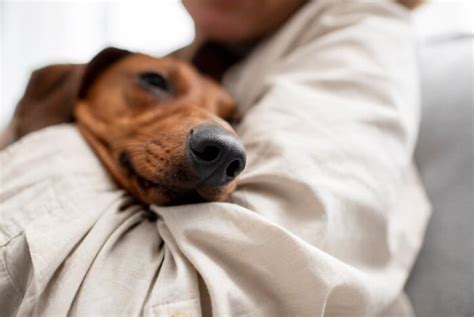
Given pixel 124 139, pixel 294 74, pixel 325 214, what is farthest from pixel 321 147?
pixel 124 139

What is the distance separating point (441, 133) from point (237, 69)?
50cm

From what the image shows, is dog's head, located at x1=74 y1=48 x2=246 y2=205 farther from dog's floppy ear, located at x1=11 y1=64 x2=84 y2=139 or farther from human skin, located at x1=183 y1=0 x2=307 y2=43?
human skin, located at x1=183 y1=0 x2=307 y2=43

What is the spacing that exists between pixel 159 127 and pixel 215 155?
0.25 metres

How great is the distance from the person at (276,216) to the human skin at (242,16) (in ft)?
0.53

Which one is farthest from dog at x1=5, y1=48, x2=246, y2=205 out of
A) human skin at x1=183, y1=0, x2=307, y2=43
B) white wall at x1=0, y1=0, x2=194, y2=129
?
white wall at x1=0, y1=0, x2=194, y2=129

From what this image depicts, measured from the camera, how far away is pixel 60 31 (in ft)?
6.80

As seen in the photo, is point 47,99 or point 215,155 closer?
point 215,155

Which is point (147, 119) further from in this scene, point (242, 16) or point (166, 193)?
point (242, 16)

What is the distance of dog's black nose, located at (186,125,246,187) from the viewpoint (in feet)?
2.25

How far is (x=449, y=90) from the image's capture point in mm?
1191

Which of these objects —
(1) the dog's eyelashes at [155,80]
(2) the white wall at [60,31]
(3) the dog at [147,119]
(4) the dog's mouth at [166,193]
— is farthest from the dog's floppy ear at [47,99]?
(2) the white wall at [60,31]

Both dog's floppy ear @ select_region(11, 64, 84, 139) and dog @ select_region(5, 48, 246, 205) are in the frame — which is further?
dog's floppy ear @ select_region(11, 64, 84, 139)

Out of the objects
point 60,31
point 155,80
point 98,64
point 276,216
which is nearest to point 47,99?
point 98,64

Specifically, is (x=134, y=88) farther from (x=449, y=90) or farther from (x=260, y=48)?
(x=449, y=90)
